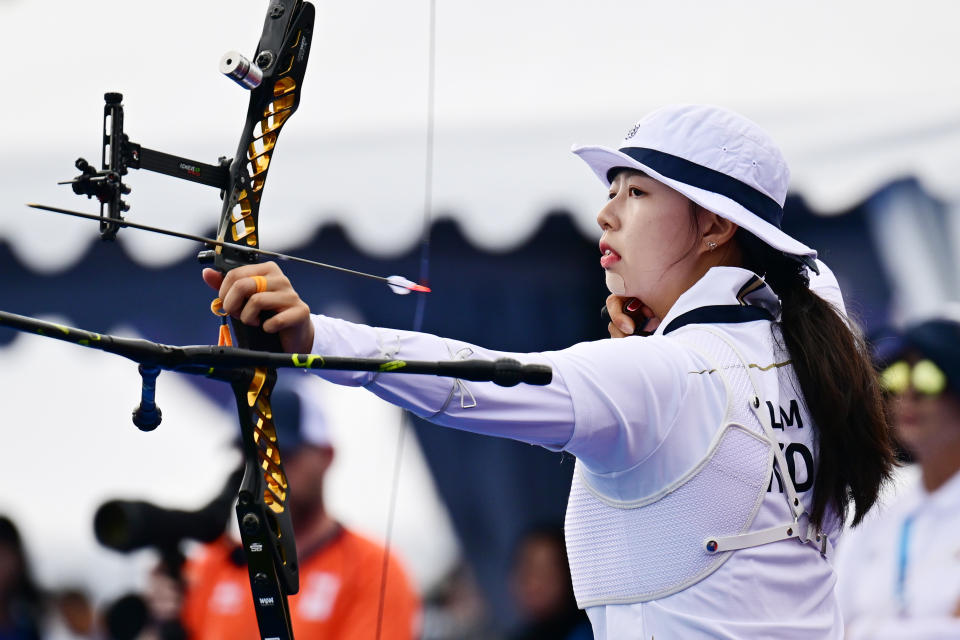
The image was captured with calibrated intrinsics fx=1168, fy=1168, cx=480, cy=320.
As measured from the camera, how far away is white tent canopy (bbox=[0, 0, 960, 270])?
382 cm

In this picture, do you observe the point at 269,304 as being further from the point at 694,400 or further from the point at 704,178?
the point at 704,178

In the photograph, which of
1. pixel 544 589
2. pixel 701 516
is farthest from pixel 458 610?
pixel 701 516

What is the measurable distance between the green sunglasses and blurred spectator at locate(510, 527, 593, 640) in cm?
120

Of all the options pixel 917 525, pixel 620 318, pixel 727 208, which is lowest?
pixel 917 525

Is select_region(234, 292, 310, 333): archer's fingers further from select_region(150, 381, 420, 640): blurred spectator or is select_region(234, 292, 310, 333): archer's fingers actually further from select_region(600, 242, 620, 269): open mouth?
select_region(150, 381, 420, 640): blurred spectator

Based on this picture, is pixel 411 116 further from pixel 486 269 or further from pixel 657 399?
pixel 657 399

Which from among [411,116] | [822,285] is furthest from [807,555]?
[411,116]

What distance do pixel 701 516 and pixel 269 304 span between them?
2.39 feet

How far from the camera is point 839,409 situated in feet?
6.06

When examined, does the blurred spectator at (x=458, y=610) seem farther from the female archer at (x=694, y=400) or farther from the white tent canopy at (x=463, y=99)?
the female archer at (x=694, y=400)

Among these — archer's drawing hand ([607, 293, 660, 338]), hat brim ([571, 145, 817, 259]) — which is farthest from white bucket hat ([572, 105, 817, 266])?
archer's drawing hand ([607, 293, 660, 338])

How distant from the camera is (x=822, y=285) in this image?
233cm

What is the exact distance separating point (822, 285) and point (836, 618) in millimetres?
706

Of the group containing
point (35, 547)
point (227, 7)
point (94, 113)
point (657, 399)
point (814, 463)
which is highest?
point (227, 7)
